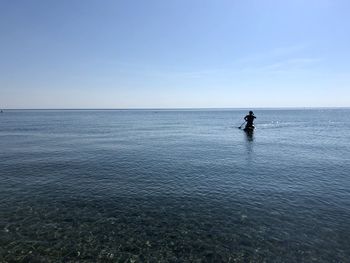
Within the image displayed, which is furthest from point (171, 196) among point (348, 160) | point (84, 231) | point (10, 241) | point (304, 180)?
point (348, 160)

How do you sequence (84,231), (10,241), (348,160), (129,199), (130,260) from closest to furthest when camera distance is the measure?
(130,260) → (10,241) → (84,231) → (129,199) → (348,160)

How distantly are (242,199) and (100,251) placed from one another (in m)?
10.5

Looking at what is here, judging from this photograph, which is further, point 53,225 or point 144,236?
point 53,225

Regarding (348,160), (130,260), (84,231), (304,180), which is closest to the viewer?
(130,260)

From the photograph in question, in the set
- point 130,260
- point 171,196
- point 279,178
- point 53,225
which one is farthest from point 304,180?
point 53,225

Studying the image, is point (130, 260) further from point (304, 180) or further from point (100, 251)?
point (304, 180)

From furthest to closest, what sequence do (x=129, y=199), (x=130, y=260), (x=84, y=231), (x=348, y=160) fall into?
(x=348, y=160), (x=129, y=199), (x=84, y=231), (x=130, y=260)

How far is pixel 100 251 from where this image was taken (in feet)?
40.8

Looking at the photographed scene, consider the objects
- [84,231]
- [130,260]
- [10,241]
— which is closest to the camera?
[130,260]

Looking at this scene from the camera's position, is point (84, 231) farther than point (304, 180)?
No

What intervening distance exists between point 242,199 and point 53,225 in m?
12.3

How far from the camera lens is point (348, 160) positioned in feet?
103

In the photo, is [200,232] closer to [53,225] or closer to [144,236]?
[144,236]

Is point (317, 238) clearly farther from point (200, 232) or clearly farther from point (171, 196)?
point (171, 196)
